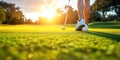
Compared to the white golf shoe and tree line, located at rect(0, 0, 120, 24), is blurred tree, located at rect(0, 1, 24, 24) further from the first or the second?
the white golf shoe

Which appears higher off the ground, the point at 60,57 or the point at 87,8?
the point at 87,8

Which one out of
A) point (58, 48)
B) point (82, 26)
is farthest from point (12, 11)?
point (58, 48)

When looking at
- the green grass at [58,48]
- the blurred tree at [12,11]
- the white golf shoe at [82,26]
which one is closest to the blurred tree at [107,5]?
the blurred tree at [12,11]

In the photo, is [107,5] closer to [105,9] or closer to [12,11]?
[105,9]

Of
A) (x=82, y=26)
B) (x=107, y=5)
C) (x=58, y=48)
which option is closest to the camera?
(x=58, y=48)

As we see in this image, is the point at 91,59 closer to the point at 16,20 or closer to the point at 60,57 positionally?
the point at 60,57

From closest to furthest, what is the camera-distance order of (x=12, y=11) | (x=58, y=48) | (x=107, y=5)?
(x=58, y=48), (x=107, y=5), (x=12, y=11)

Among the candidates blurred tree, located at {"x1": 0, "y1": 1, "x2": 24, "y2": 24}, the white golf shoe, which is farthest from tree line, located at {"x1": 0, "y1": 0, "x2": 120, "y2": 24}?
the white golf shoe

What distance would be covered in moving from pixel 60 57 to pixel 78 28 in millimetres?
6804

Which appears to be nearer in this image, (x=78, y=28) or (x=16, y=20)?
(x=78, y=28)

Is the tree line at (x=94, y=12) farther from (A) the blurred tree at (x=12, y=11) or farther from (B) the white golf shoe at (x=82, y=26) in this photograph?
(B) the white golf shoe at (x=82, y=26)

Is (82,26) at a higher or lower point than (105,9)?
lower

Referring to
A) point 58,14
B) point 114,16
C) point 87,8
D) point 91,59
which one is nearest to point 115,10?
point 114,16

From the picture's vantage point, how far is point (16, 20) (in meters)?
61.3
